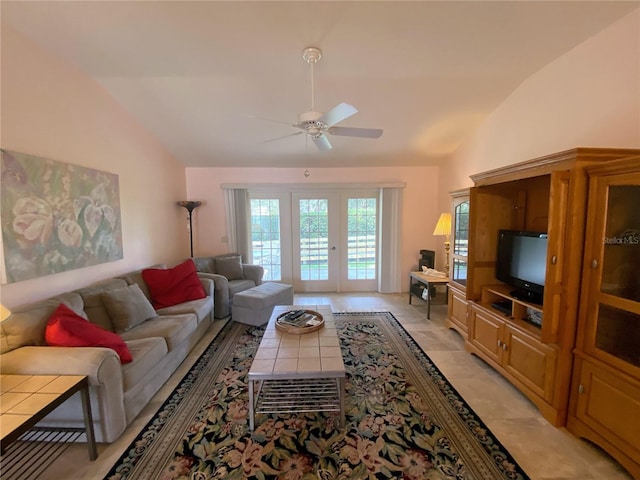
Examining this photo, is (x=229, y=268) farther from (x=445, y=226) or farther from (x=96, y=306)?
(x=445, y=226)

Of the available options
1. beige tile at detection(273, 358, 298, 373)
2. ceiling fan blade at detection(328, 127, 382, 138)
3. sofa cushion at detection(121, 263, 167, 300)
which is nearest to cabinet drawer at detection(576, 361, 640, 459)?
beige tile at detection(273, 358, 298, 373)

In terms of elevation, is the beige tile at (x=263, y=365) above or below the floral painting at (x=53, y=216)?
below

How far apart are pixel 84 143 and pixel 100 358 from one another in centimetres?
223

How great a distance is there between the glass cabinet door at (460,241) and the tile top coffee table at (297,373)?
5.93ft

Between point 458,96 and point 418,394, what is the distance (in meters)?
3.13

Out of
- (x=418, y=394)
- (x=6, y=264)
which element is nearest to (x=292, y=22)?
(x=6, y=264)

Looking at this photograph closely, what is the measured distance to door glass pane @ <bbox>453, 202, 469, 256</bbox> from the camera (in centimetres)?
320

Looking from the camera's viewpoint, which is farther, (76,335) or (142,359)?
(142,359)

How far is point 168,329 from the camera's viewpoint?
2.60 meters

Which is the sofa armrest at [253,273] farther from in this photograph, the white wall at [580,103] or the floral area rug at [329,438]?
the white wall at [580,103]

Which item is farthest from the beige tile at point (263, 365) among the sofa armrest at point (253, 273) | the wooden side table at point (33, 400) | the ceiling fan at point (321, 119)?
the sofa armrest at point (253, 273)

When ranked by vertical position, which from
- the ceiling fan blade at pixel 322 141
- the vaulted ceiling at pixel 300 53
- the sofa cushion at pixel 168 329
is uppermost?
the vaulted ceiling at pixel 300 53

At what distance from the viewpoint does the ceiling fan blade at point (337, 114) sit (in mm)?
1980

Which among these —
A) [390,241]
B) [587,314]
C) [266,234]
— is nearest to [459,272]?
[587,314]
